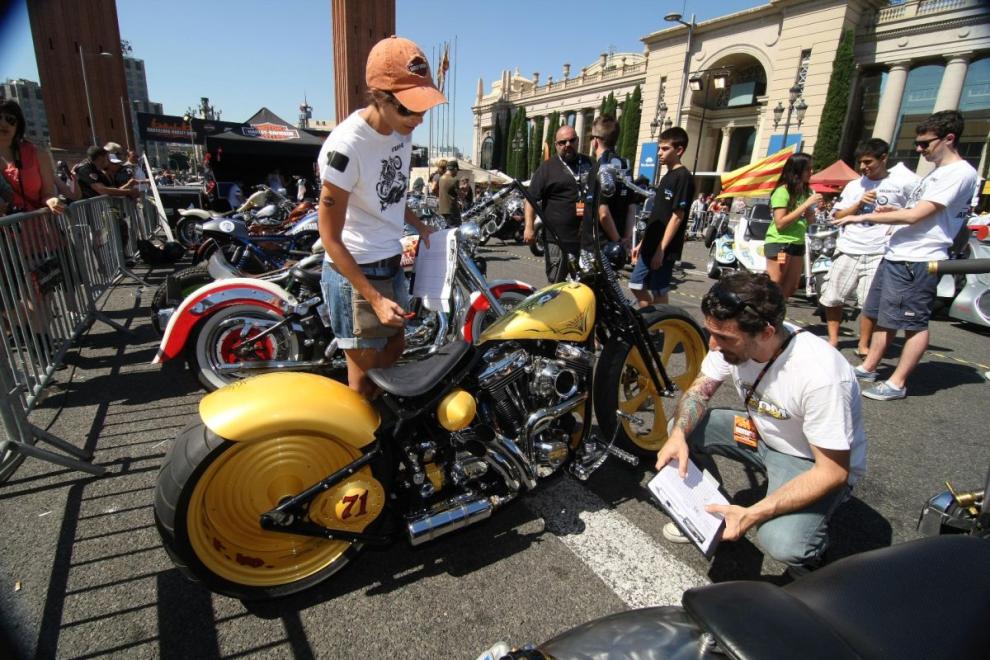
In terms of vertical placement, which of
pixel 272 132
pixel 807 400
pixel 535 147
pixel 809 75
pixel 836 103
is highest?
pixel 809 75

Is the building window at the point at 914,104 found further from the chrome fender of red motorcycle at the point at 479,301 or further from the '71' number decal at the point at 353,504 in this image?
the '71' number decal at the point at 353,504

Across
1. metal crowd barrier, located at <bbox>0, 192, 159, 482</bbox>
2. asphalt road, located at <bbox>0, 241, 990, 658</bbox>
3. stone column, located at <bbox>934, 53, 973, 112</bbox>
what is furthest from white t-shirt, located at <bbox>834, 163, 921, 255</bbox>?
stone column, located at <bbox>934, 53, 973, 112</bbox>

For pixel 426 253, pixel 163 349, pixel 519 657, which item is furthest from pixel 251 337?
pixel 519 657

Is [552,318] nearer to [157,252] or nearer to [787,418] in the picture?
[787,418]

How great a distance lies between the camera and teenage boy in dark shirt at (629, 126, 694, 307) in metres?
4.34

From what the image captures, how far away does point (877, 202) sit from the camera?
436 centimetres

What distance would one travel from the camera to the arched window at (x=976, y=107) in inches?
1200

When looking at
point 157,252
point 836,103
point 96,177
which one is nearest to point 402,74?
point 157,252

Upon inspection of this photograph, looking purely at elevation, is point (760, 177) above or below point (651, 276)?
above

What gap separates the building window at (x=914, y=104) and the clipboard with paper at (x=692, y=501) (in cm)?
4162

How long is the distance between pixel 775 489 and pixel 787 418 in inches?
12.0

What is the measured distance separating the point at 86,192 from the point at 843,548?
920 cm

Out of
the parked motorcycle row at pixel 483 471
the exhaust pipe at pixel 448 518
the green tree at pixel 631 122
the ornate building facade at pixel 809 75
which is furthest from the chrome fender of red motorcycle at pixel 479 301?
the green tree at pixel 631 122

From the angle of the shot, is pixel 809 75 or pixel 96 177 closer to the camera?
pixel 96 177
